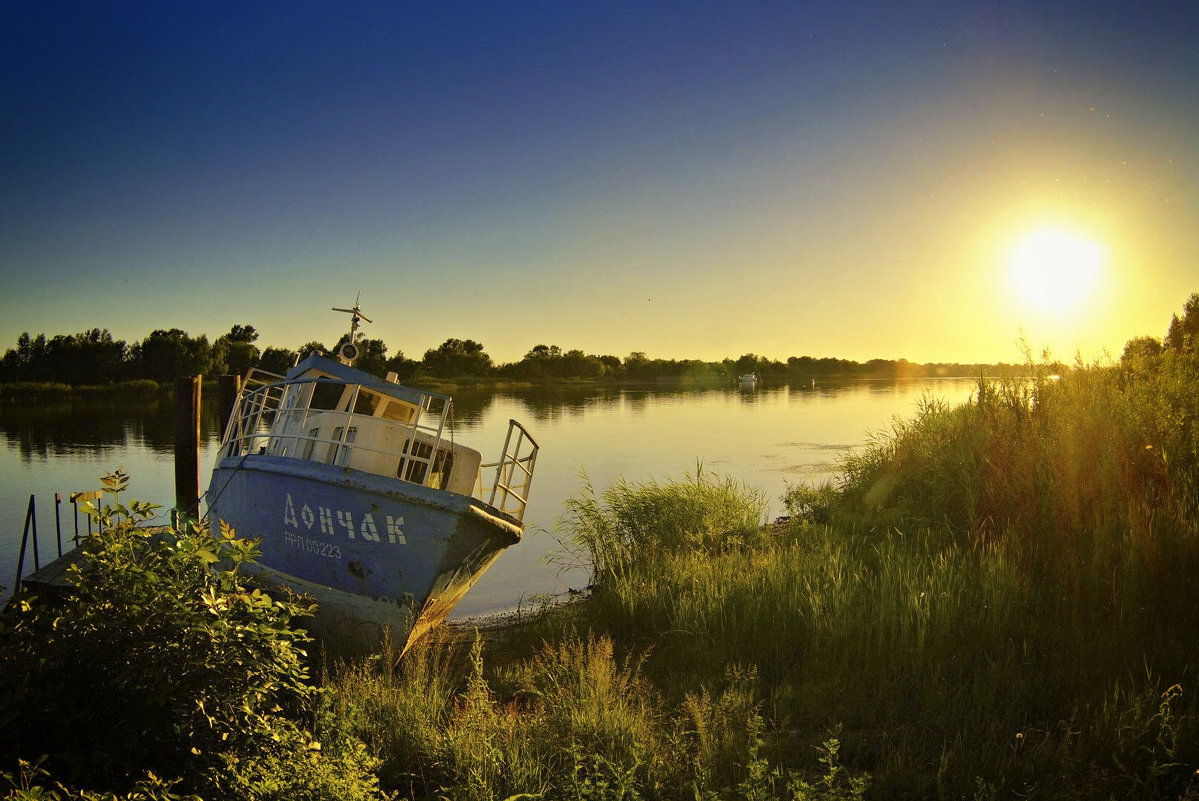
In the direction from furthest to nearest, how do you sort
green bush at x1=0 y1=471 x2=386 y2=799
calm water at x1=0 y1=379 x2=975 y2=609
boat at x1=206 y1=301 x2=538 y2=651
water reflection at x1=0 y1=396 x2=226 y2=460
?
water reflection at x1=0 y1=396 x2=226 y2=460 → calm water at x1=0 y1=379 x2=975 y2=609 → boat at x1=206 y1=301 x2=538 y2=651 → green bush at x1=0 y1=471 x2=386 y2=799

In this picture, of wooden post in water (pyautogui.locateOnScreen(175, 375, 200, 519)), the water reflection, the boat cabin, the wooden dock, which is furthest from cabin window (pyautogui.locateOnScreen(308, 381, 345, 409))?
the water reflection

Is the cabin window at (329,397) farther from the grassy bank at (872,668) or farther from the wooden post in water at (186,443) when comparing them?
the wooden post in water at (186,443)

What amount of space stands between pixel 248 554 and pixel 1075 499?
894 cm

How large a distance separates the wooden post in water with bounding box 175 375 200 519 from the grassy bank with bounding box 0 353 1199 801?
903 centimetres

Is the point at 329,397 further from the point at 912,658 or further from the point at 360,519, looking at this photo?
the point at 912,658

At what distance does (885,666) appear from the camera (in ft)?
21.8

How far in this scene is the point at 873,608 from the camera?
746cm

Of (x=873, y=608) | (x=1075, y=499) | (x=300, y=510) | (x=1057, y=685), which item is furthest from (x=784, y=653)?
(x=300, y=510)

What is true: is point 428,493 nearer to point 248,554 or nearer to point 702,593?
point 702,593

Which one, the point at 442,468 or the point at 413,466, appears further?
the point at 442,468

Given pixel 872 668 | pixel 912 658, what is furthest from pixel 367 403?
pixel 912 658

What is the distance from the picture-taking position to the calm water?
18.1 metres

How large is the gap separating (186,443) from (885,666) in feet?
50.3

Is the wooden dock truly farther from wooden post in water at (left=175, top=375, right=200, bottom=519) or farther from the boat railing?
the boat railing
